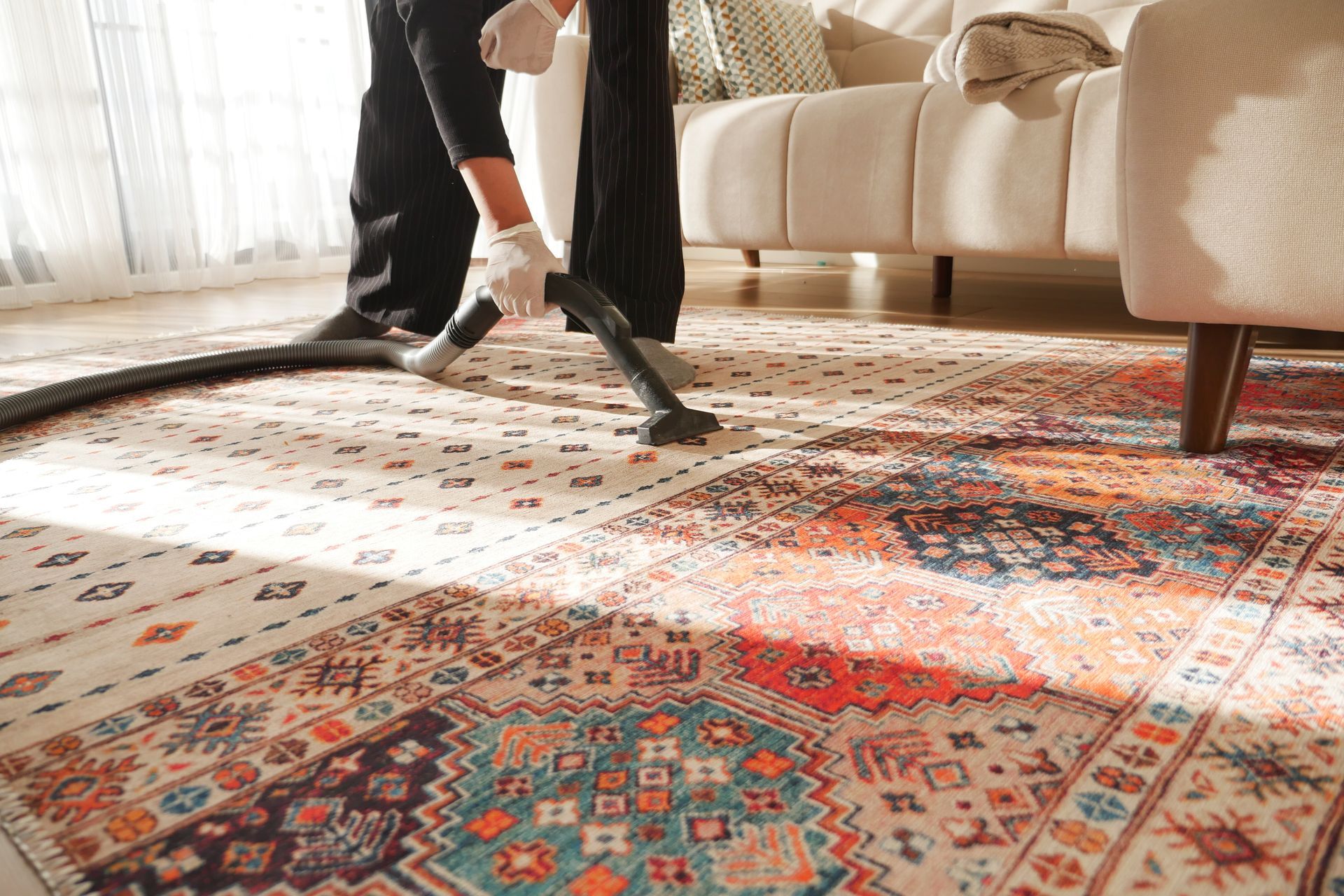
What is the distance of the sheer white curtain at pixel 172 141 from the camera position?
2.58 m

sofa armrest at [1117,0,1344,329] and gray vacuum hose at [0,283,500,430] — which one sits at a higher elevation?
sofa armrest at [1117,0,1344,329]

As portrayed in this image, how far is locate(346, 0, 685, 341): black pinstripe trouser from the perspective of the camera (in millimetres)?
1190

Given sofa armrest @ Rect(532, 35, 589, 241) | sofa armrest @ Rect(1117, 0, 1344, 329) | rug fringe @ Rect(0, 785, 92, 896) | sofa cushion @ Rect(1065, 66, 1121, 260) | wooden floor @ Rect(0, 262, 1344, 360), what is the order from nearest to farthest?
rug fringe @ Rect(0, 785, 92, 896)
sofa armrest @ Rect(1117, 0, 1344, 329)
sofa cushion @ Rect(1065, 66, 1121, 260)
wooden floor @ Rect(0, 262, 1344, 360)
sofa armrest @ Rect(532, 35, 589, 241)

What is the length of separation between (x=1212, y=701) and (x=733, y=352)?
127cm

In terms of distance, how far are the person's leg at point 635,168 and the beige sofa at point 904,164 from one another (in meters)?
0.73

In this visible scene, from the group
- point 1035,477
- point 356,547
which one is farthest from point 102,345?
point 1035,477

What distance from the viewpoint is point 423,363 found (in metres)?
1.52

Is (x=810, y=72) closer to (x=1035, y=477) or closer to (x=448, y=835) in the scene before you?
(x=1035, y=477)

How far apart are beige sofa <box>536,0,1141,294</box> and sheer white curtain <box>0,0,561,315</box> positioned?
0.49 m

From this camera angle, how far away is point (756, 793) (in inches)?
19.4

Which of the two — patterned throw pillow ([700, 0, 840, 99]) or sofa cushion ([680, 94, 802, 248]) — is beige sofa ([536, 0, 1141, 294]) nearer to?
sofa cushion ([680, 94, 802, 248])

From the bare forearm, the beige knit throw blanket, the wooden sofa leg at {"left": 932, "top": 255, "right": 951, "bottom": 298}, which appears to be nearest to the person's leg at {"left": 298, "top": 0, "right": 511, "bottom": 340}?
the bare forearm

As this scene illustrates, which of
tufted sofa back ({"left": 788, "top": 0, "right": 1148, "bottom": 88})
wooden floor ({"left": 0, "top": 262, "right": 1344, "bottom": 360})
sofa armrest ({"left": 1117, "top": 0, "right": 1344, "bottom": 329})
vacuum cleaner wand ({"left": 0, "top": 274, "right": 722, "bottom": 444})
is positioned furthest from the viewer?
tufted sofa back ({"left": 788, "top": 0, "right": 1148, "bottom": 88})

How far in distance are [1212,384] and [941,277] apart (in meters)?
1.54
